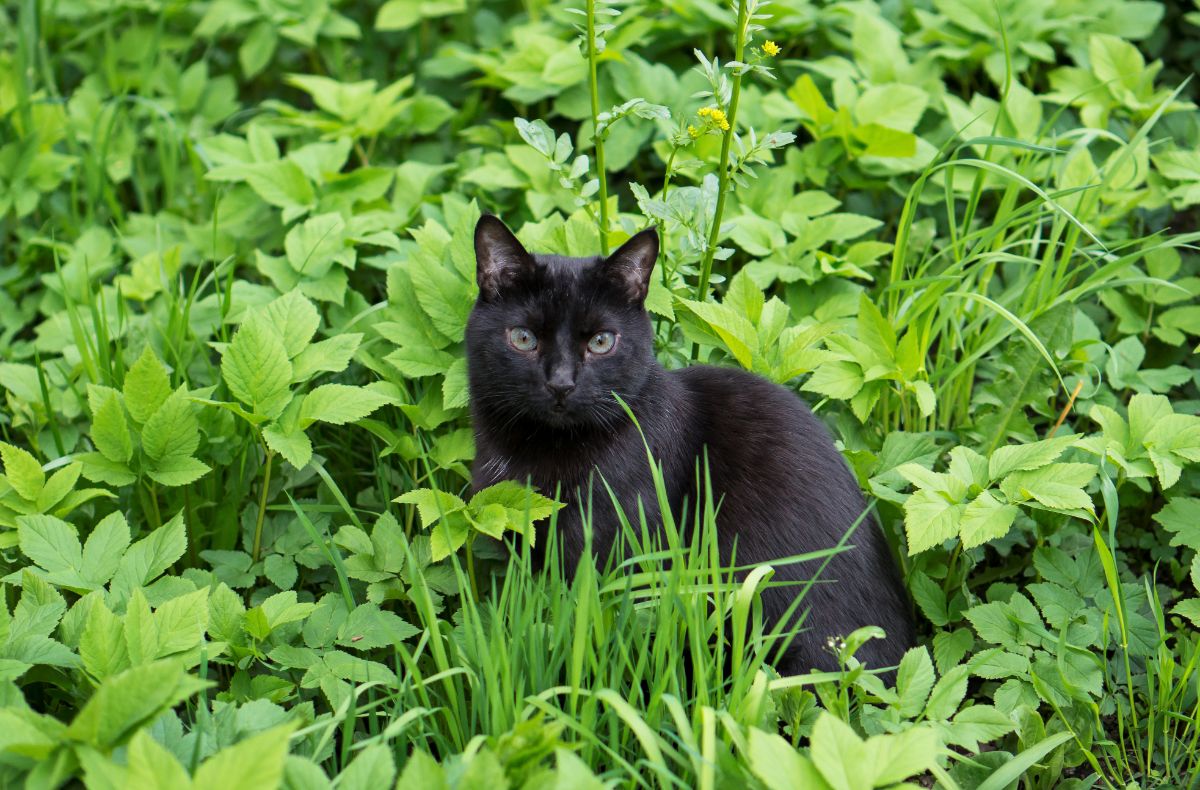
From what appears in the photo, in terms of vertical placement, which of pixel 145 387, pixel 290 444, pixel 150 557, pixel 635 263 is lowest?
pixel 150 557

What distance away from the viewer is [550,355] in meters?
2.54

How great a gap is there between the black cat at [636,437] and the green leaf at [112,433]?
815mm

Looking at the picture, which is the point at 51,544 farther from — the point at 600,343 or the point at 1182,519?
the point at 1182,519

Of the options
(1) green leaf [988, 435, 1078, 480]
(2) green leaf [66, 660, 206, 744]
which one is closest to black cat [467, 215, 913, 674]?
(1) green leaf [988, 435, 1078, 480]

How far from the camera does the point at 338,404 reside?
257 centimetres

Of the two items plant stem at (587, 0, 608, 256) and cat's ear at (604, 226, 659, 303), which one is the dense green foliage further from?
cat's ear at (604, 226, 659, 303)

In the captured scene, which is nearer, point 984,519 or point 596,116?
point 984,519

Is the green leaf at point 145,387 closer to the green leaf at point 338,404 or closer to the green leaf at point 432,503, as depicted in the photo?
the green leaf at point 338,404

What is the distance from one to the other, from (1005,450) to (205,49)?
399cm

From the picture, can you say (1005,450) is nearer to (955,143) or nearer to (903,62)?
(955,143)

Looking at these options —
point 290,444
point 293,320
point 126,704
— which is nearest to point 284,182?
point 293,320

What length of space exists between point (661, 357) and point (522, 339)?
2.00ft

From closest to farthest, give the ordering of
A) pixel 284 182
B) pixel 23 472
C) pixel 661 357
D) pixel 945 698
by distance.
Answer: pixel 945 698, pixel 23 472, pixel 661 357, pixel 284 182

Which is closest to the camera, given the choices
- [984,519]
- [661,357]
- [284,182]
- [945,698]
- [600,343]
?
[945,698]
